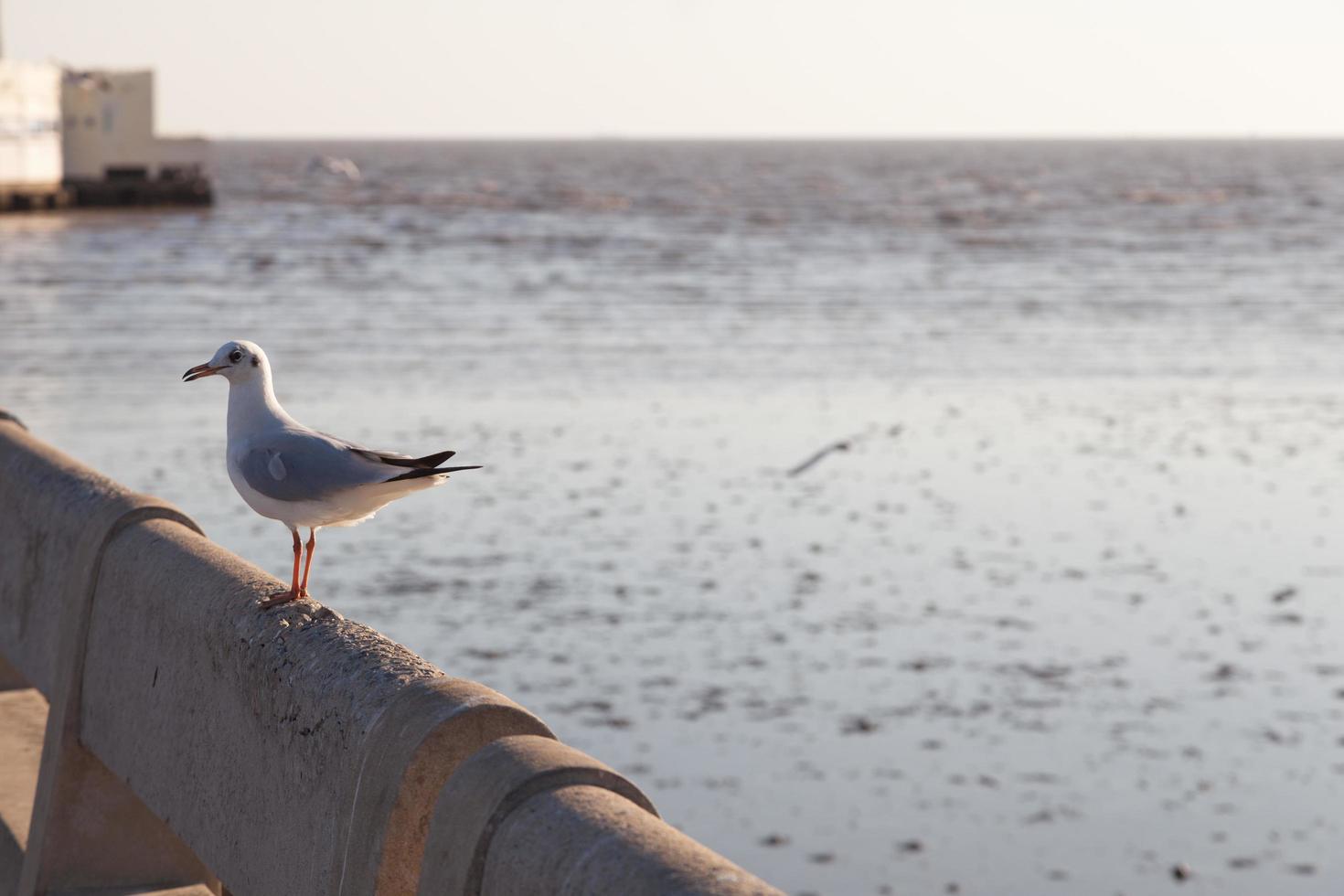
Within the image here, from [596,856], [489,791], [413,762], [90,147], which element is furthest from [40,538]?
[90,147]

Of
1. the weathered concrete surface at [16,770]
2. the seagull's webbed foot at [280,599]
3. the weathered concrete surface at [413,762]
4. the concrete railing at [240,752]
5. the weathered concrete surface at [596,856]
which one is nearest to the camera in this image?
the weathered concrete surface at [596,856]

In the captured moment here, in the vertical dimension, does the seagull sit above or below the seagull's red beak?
below

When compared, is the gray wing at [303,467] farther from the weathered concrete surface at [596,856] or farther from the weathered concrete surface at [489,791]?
the weathered concrete surface at [596,856]

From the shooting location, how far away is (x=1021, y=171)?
131250 mm

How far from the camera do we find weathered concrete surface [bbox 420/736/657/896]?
2.30m

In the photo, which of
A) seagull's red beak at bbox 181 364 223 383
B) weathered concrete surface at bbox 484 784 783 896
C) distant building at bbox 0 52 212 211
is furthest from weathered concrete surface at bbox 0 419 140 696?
distant building at bbox 0 52 212 211

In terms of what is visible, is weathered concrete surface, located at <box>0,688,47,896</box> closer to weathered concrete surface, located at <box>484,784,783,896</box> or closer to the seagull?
the seagull

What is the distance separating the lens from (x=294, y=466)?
3.52 metres

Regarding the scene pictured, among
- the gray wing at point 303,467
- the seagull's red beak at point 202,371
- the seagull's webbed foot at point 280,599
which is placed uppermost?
the seagull's red beak at point 202,371

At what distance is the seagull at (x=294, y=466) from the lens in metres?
3.42

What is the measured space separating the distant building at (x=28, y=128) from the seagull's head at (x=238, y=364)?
62236mm

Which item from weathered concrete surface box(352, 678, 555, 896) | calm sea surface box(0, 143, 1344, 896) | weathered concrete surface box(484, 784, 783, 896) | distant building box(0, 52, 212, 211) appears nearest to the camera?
weathered concrete surface box(484, 784, 783, 896)

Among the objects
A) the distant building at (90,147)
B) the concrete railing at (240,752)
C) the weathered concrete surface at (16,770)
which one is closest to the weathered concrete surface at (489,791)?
the concrete railing at (240,752)

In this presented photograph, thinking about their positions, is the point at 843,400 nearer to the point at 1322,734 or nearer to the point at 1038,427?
the point at 1038,427
